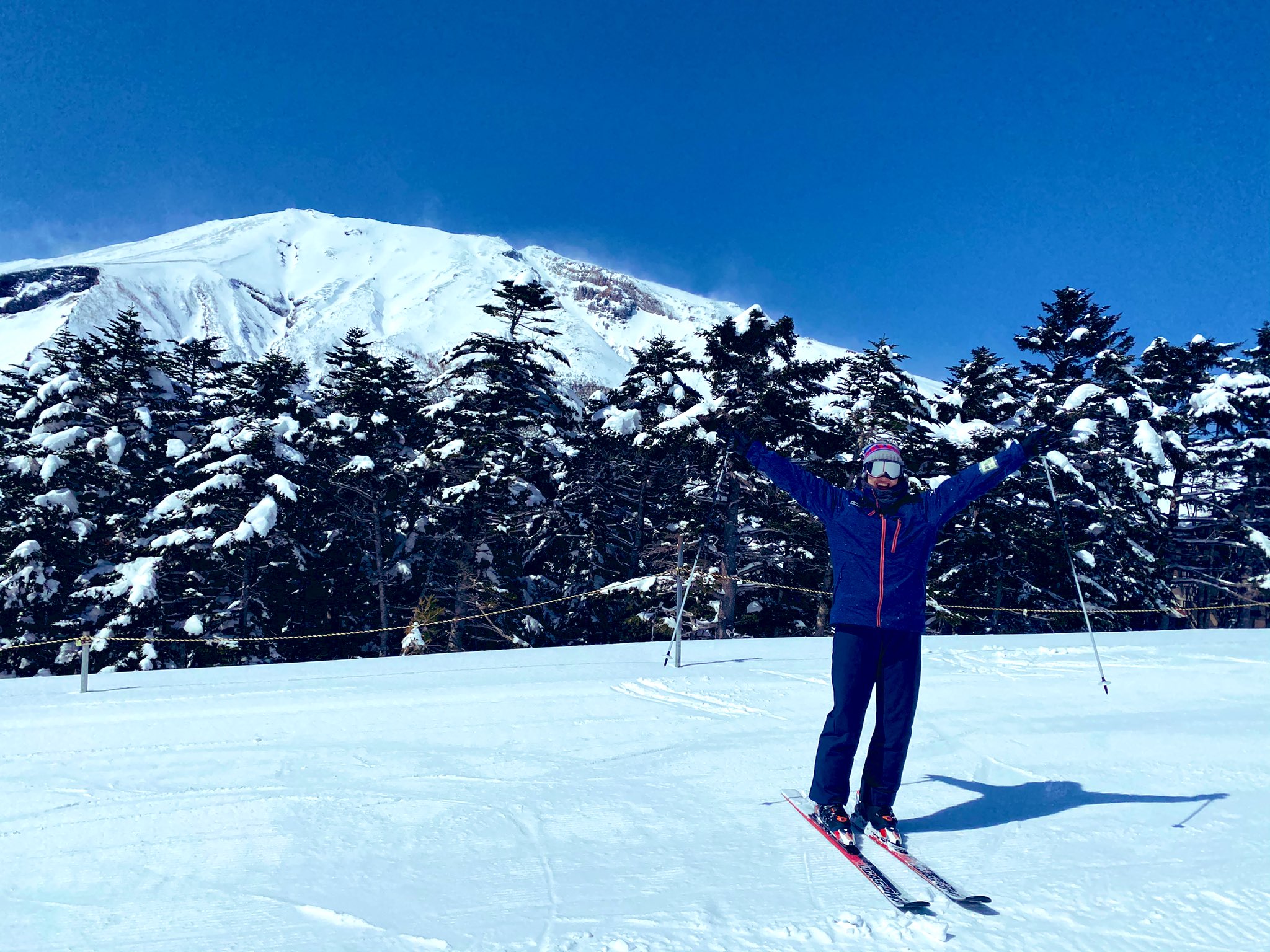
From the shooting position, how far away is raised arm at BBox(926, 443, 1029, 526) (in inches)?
139

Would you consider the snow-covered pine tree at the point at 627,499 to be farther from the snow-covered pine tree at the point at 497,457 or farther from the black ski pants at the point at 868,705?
the black ski pants at the point at 868,705

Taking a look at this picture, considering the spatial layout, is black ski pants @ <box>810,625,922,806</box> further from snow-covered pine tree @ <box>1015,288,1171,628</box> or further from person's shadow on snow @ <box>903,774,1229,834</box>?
snow-covered pine tree @ <box>1015,288,1171,628</box>

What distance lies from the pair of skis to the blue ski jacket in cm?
97

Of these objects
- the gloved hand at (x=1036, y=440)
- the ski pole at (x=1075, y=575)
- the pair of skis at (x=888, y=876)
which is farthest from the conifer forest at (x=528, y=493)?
the pair of skis at (x=888, y=876)

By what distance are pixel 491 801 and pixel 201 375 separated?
93.5 ft

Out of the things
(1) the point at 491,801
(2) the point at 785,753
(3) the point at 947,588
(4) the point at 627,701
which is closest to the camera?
(1) the point at 491,801

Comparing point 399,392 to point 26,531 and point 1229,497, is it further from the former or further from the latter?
point 1229,497

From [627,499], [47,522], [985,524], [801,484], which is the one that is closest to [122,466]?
[47,522]

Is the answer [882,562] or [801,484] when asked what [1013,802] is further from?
[801,484]

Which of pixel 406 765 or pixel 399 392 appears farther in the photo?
pixel 399 392

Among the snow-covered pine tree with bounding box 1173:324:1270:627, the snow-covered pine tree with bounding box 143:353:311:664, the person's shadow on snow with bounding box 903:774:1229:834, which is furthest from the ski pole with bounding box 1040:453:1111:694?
the snow-covered pine tree with bounding box 1173:324:1270:627

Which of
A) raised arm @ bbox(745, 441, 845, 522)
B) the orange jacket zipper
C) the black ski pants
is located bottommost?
the black ski pants

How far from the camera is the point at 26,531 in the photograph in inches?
808

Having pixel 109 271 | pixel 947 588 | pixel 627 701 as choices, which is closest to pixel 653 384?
pixel 947 588
